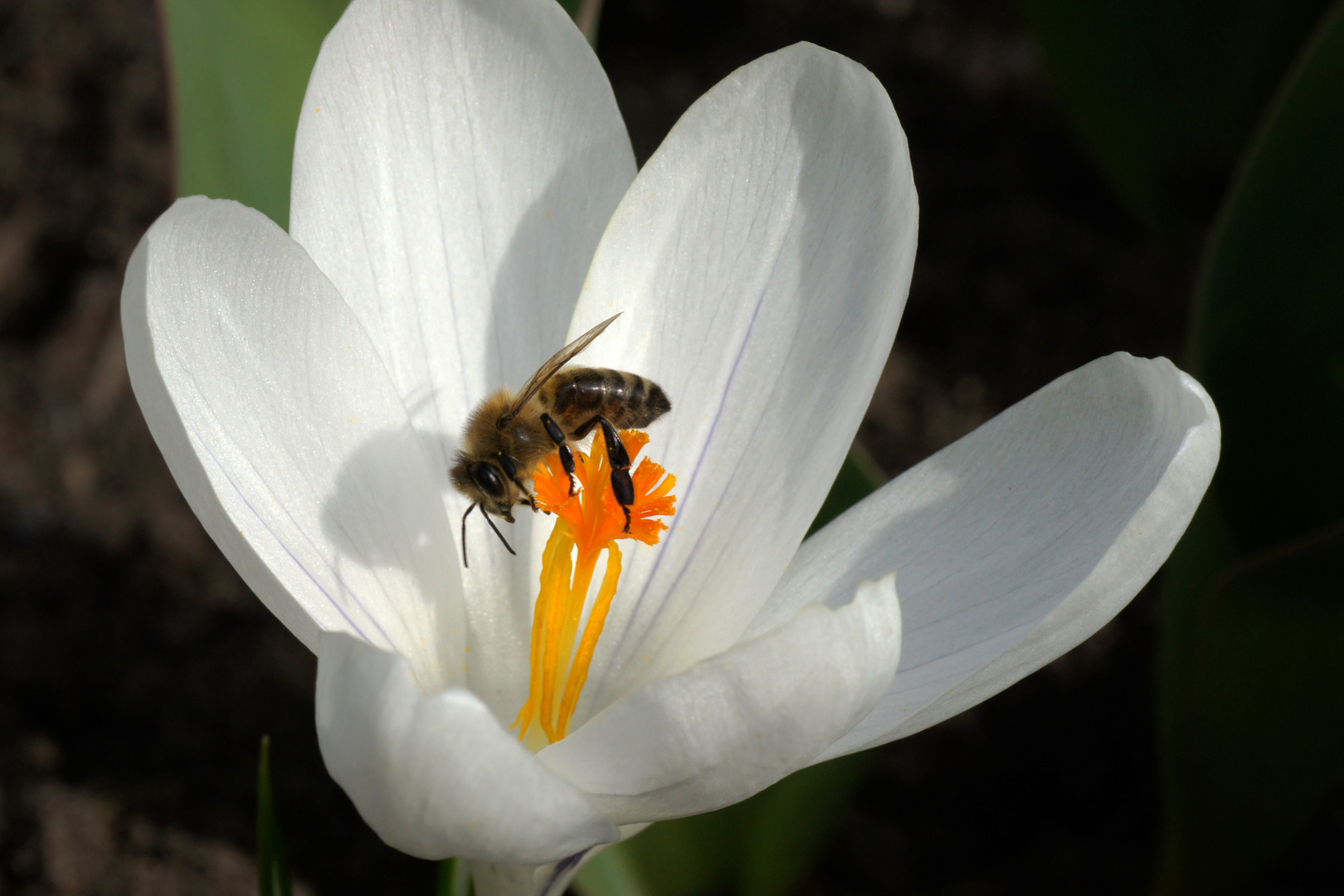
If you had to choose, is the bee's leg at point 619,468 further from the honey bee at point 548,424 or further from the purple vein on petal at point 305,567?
the purple vein on petal at point 305,567

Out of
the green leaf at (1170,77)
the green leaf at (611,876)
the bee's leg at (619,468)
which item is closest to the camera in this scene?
the bee's leg at (619,468)

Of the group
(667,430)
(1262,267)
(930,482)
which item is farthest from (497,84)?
(1262,267)

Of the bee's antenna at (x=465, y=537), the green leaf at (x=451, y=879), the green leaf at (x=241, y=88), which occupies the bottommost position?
the green leaf at (x=451, y=879)

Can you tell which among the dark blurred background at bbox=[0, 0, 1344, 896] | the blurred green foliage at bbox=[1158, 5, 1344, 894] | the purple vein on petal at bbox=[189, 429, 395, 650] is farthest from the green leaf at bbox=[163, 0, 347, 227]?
the blurred green foliage at bbox=[1158, 5, 1344, 894]

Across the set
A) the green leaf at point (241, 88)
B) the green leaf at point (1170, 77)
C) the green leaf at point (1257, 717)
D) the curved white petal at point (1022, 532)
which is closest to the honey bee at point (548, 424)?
the curved white petal at point (1022, 532)

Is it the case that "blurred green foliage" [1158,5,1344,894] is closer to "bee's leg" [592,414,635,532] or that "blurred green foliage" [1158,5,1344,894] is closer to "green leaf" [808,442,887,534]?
"green leaf" [808,442,887,534]

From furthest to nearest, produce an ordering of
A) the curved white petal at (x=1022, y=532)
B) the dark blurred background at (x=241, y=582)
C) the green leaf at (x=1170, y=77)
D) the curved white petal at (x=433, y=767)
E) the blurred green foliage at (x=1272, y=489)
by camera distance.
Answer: the green leaf at (x=1170, y=77), the dark blurred background at (x=241, y=582), the blurred green foliage at (x=1272, y=489), the curved white petal at (x=1022, y=532), the curved white petal at (x=433, y=767)

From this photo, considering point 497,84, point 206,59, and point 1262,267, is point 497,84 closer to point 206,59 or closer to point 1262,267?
point 206,59
